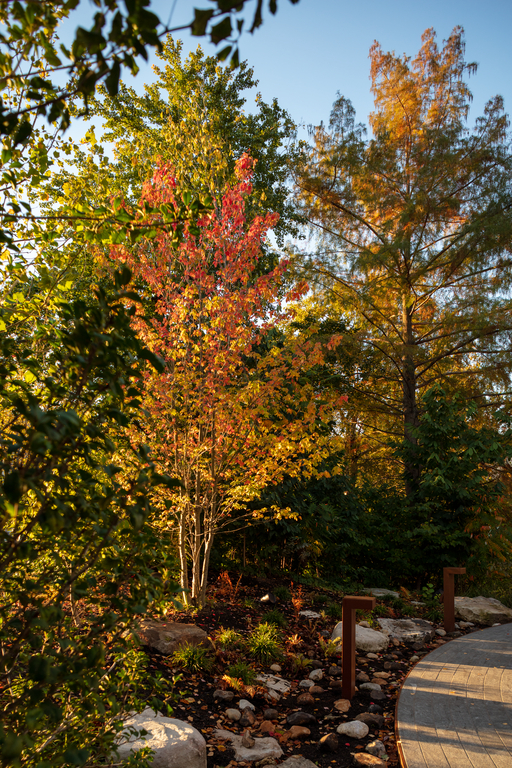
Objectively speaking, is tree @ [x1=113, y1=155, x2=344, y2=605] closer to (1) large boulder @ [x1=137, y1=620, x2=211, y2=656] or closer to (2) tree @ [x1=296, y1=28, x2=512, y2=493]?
(1) large boulder @ [x1=137, y1=620, x2=211, y2=656]

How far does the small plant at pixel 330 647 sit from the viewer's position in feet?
15.5

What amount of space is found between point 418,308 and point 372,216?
93.8 inches

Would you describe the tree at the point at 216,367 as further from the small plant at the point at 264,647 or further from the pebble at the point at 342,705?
the pebble at the point at 342,705

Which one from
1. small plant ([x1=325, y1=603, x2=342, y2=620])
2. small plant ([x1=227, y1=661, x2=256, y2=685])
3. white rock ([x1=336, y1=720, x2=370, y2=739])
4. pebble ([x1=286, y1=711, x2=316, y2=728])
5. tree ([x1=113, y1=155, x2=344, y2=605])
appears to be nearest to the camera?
white rock ([x1=336, y1=720, x2=370, y2=739])

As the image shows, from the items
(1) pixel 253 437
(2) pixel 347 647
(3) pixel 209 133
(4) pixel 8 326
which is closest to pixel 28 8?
(4) pixel 8 326

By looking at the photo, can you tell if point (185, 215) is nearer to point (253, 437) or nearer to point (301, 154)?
point (253, 437)

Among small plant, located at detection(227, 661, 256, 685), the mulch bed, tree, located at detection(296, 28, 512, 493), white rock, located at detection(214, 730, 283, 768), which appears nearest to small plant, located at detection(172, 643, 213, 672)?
the mulch bed


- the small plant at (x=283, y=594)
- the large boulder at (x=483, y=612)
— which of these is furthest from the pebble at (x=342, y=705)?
the large boulder at (x=483, y=612)

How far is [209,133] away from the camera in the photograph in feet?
18.1

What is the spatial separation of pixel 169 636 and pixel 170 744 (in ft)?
5.22

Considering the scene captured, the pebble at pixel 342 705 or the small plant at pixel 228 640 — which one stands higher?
the small plant at pixel 228 640

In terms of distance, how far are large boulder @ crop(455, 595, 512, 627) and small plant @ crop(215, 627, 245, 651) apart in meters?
3.37

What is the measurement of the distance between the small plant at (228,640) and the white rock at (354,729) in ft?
4.30

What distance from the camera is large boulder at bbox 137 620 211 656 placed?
419 centimetres
